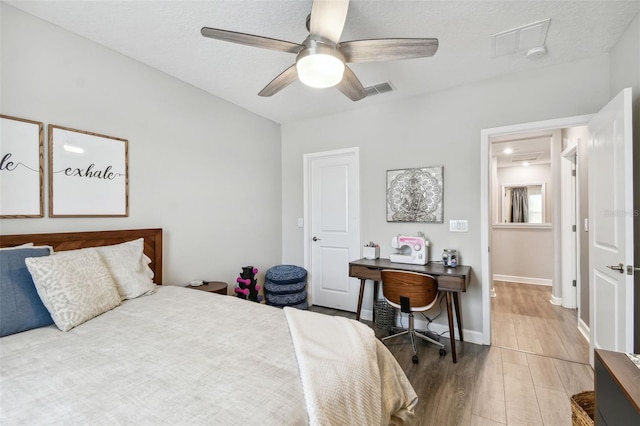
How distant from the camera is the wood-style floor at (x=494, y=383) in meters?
1.80

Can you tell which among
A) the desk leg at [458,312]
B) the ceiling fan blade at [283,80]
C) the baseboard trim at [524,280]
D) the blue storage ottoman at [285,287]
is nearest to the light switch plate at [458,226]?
the desk leg at [458,312]

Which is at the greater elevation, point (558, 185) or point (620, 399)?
point (558, 185)

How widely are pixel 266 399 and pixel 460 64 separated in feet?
9.24

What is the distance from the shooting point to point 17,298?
57.3 inches

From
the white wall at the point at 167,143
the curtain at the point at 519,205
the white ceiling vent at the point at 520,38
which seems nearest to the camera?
the white wall at the point at 167,143

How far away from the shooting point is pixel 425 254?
293 cm

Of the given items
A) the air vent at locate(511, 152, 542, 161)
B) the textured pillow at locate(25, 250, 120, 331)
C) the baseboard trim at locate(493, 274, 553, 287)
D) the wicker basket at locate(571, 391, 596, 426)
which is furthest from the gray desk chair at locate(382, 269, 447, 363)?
the air vent at locate(511, 152, 542, 161)

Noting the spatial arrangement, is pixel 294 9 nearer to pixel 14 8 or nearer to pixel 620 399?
pixel 14 8

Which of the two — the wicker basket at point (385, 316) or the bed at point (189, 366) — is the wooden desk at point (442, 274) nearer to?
the wicker basket at point (385, 316)

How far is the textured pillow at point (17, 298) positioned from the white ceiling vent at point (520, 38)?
326cm

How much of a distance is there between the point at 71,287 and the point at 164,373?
3.05ft

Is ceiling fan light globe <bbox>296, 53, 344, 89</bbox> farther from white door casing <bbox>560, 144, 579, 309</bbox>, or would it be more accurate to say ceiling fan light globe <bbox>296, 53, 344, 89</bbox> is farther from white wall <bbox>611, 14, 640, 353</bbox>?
white door casing <bbox>560, 144, 579, 309</bbox>

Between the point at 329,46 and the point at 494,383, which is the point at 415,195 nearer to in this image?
the point at 494,383

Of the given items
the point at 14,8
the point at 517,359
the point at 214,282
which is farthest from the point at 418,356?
the point at 14,8
